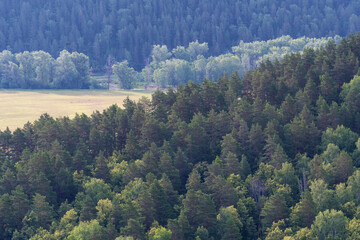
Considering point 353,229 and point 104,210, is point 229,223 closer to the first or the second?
point 353,229

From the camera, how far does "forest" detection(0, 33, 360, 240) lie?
85625mm

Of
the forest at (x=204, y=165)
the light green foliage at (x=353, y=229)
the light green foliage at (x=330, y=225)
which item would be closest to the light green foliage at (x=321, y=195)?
the forest at (x=204, y=165)

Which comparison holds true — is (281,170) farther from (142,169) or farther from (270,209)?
(142,169)

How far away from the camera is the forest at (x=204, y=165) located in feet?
281

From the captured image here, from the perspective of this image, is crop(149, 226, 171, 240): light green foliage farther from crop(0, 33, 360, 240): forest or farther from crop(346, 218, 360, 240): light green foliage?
crop(346, 218, 360, 240): light green foliage

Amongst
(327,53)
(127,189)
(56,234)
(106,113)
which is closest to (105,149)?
(106,113)

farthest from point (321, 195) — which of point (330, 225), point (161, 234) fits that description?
point (161, 234)

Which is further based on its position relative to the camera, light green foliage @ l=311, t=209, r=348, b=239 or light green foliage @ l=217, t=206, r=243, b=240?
light green foliage @ l=217, t=206, r=243, b=240

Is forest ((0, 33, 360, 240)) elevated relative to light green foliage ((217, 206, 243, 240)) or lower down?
elevated

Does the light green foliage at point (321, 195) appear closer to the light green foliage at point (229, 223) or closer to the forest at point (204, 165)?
the forest at point (204, 165)

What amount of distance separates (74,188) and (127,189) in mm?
10447

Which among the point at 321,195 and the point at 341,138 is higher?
the point at 341,138

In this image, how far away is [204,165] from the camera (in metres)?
106

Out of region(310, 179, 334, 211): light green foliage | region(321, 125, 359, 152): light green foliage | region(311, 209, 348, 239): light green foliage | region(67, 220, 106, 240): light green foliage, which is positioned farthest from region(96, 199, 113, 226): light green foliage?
region(321, 125, 359, 152): light green foliage
